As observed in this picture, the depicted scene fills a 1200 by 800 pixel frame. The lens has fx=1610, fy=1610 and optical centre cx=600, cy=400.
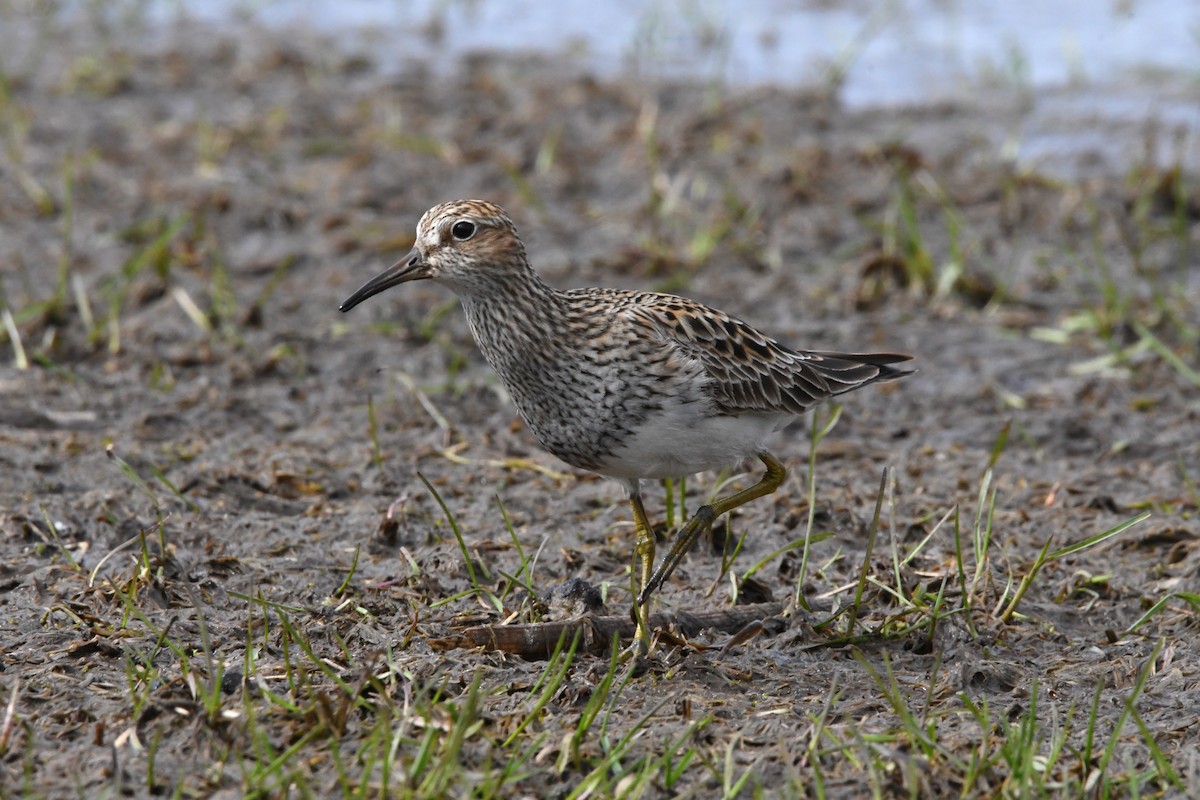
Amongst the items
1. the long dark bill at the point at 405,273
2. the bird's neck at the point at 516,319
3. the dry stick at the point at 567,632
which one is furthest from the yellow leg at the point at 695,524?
the long dark bill at the point at 405,273

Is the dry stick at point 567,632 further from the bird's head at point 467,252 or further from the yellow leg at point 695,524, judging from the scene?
the bird's head at point 467,252

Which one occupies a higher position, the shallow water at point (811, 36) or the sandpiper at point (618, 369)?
the shallow water at point (811, 36)

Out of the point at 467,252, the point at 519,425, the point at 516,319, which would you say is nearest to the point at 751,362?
the point at 516,319

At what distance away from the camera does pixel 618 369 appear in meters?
5.48

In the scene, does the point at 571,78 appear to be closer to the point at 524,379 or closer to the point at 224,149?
the point at 224,149

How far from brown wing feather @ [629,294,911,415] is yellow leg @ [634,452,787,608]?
0.25 metres

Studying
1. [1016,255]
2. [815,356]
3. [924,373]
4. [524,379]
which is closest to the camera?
[524,379]

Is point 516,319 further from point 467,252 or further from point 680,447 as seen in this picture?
point 680,447

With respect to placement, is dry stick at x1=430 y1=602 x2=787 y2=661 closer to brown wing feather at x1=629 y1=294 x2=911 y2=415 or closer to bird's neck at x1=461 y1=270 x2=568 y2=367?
brown wing feather at x1=629 y1=294 x2=911 y2=415

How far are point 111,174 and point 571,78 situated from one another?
3.66 metres

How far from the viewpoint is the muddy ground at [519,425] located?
189 inches

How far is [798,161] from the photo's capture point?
10500mm

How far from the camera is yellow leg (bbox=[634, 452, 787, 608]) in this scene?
551 cm

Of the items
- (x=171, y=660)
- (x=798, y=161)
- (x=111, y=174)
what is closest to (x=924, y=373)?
(x=798, y=161)
